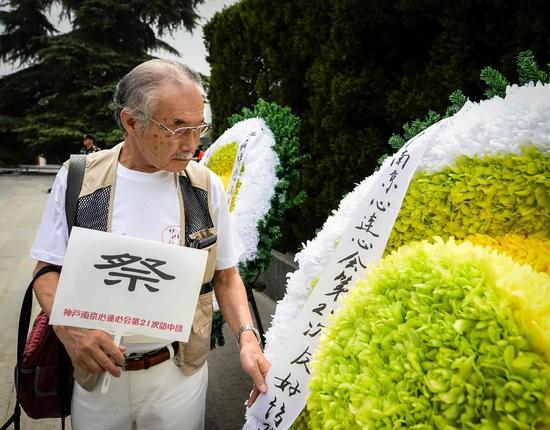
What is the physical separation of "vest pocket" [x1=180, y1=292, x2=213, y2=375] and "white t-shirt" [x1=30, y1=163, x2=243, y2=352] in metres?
0.15

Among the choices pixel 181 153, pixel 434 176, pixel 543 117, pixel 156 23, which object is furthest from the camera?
pixel 156 23

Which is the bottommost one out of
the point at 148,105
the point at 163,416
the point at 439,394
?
the point at 163,416

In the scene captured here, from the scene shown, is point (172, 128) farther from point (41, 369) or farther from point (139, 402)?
point (41, 369)

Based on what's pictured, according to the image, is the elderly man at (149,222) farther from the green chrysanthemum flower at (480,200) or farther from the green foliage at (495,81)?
the green foliage at (495,81)

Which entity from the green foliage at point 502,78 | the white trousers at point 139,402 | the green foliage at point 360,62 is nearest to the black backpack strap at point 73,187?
the white trousers at point 139,402

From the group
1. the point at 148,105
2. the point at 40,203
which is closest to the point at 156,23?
the point at 40,203

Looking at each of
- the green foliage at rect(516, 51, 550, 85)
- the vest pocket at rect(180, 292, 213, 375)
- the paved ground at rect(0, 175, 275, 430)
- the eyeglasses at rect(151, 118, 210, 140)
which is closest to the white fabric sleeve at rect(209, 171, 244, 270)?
the vest pocket at rect(180, 292, 213, 375)

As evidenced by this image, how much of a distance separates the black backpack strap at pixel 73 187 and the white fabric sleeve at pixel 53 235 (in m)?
0.02

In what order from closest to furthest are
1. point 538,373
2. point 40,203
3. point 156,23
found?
point 538,373, point 40,203, point 156,23

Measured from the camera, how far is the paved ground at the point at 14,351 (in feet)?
9.79

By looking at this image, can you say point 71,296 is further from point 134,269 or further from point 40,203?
point 40,203

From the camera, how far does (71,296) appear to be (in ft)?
4.11

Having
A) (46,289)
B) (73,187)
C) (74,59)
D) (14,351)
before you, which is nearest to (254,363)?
(46,289)

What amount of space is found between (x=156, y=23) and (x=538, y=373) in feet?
75.9
